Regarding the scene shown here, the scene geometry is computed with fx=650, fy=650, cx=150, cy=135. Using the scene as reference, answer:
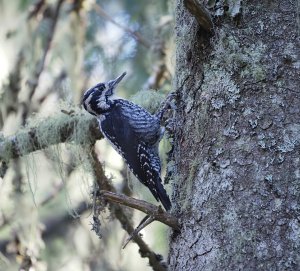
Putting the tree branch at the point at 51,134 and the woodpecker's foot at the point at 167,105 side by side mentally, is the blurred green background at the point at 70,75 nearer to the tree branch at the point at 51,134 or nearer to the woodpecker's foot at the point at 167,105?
the tree branch at the point at 51,134

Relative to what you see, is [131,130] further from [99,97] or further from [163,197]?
[163,197]

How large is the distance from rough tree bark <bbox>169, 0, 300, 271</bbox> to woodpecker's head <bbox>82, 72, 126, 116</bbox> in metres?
1.08

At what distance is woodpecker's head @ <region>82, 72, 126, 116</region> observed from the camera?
3953mm

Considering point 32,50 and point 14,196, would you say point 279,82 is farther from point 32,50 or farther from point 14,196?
point 32,50

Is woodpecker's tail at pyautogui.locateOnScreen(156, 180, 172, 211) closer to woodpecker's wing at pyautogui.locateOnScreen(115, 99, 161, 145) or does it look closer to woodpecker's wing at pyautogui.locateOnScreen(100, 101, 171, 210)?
woodpecker's wing at pyautogui.locateOnScreen(100, 101, 171, 210)

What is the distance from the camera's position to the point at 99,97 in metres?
4.11

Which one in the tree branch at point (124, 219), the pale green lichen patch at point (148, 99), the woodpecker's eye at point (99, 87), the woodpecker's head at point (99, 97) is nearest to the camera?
the tree branch at point (124, 219)

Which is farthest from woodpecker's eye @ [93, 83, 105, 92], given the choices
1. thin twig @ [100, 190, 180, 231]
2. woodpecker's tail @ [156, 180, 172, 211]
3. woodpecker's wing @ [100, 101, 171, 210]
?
thin twig @ [100, 190, 180, 231]

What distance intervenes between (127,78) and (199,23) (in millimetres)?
2255

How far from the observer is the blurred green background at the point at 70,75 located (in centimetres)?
457

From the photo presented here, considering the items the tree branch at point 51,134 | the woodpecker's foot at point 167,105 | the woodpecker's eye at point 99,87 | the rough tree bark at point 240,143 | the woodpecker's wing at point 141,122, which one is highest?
the woodpecker's eye at point 99,87

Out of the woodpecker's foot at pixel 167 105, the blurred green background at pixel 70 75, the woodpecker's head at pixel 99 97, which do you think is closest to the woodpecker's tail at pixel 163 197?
the woodpecker's foot at pixel 167 105

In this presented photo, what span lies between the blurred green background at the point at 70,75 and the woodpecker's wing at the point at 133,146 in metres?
0.41

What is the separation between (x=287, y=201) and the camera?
2424mm
